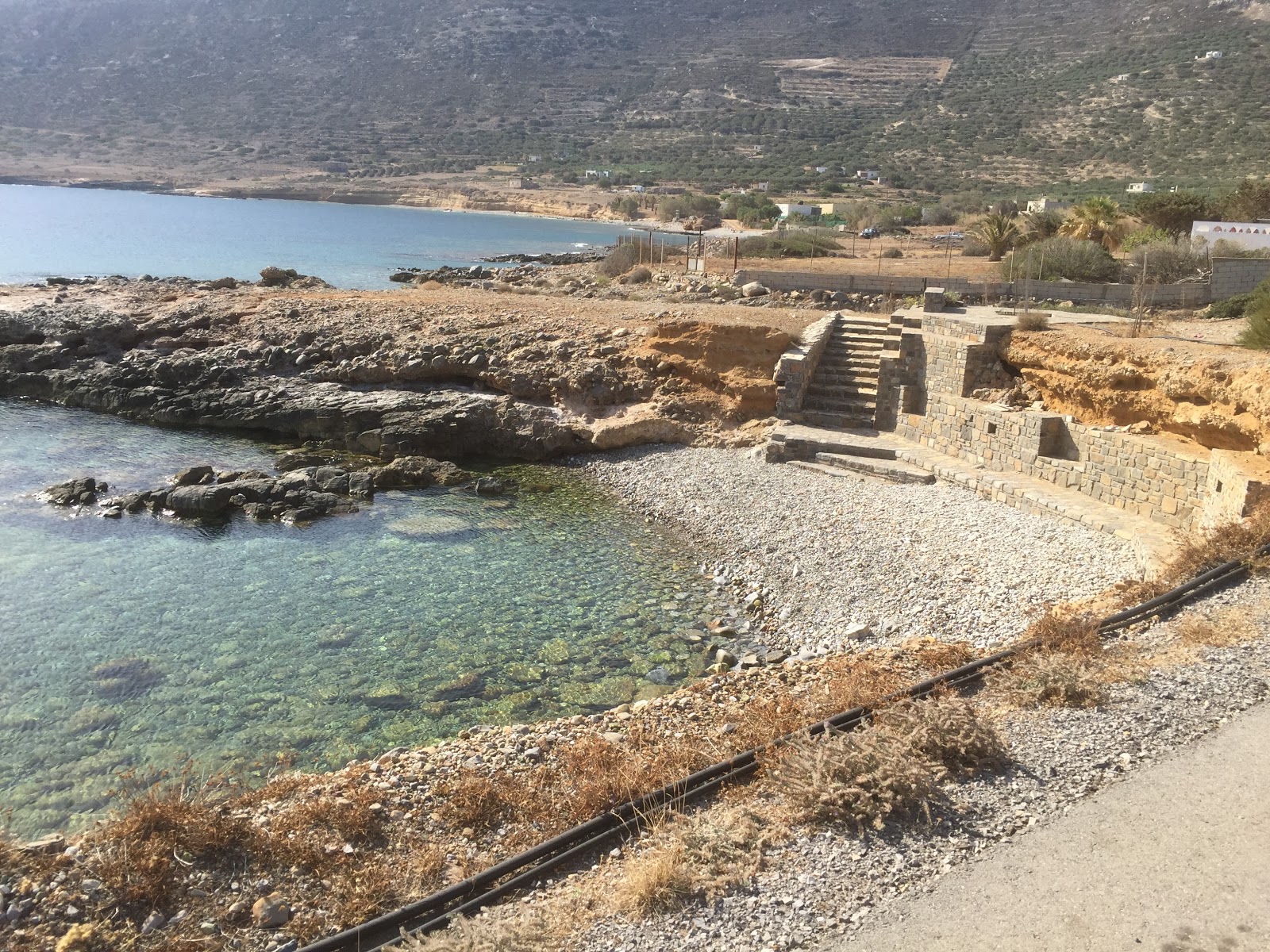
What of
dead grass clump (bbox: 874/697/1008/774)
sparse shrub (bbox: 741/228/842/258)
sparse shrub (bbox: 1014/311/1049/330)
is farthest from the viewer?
sparse shrub (bbox: 741/228/842/258)

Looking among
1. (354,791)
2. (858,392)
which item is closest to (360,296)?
(858,392)

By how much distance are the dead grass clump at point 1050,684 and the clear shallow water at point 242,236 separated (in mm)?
38403

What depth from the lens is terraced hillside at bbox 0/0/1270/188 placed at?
6562cm

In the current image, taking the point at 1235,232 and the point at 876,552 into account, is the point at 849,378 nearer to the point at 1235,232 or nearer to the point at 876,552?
the point at 876,552

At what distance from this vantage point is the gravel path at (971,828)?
5367 millimetres

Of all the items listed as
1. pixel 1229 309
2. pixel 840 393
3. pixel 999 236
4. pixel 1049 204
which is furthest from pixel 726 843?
pixel 1049 204

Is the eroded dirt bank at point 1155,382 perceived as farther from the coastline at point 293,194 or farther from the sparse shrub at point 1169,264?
the coastline at point 293,194

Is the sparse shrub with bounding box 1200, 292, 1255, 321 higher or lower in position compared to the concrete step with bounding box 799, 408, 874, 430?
higher

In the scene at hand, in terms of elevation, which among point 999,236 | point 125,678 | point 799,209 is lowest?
point 125,678

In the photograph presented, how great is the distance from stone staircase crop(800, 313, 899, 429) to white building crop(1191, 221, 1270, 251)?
53.4 ft

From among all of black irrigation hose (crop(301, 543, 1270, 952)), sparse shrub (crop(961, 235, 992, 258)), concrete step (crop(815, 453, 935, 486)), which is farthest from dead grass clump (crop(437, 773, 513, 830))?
sparse shrub (crop(961, 235, 992, 258))

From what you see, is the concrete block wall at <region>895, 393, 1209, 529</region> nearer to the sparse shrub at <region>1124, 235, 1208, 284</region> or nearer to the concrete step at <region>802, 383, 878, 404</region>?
the concrete step at <region>802, 383, 878, 404</region>

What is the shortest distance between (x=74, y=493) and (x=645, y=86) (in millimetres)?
108665

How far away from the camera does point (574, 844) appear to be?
6.30 m
